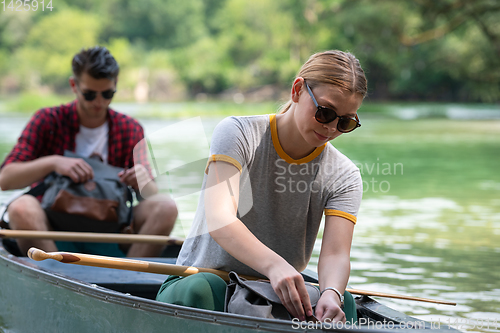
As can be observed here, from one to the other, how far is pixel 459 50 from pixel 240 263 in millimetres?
39146

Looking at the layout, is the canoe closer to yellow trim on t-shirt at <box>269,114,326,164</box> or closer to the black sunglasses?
yellow trim on t-shirt at <box>269,114,326,164</box>

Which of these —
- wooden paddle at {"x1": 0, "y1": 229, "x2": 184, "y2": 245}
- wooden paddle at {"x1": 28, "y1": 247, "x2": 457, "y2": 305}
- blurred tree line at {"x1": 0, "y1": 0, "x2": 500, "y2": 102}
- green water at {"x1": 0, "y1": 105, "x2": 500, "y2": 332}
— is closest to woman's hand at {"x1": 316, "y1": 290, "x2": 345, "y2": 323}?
wooden paddle at {"x1": 28, "y1": 247, "x2": 457, "y2": 305}

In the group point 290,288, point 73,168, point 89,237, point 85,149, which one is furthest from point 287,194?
point 85,149

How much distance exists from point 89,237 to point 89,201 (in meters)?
0.27

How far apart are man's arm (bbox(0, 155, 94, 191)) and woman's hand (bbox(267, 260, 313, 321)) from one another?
1.83 meters

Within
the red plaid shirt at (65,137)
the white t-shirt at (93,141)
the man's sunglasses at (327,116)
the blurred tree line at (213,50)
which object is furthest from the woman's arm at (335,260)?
the blurred tree line at (213,50)

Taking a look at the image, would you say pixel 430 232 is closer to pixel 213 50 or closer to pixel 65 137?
pixel 65 137

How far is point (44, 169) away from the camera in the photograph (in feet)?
11.1

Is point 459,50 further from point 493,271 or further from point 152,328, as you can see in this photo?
point 152,328

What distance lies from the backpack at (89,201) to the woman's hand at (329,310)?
1823 mm

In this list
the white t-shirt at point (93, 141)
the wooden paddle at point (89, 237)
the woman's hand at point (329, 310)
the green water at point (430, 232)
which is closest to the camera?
the woman's hand at point (329, 310)

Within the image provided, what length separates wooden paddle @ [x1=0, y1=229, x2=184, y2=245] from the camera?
3164mm

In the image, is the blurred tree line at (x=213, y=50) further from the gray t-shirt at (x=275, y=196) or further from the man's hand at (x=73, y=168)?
the gray t-shirt at (x=275, y=196)

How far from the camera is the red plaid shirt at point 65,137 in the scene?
3512 mm
